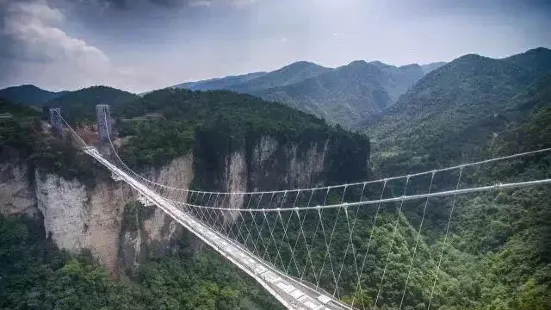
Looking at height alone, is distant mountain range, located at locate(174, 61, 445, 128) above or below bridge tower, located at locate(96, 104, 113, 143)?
above

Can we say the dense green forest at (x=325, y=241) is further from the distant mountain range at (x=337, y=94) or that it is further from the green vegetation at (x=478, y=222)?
the distant mountain range at (x=337, y=94)

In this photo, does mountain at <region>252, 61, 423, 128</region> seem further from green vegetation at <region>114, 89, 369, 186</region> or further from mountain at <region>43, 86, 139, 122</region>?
green vegetation at <region>114, 89, 369, 186</region>

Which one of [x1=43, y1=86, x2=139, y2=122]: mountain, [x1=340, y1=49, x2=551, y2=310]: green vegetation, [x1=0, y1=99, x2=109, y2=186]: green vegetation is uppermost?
[x1=43, y1=86, x2=139, y2=122]: mountain

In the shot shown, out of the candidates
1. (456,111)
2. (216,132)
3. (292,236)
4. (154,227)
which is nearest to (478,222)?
(292,236)

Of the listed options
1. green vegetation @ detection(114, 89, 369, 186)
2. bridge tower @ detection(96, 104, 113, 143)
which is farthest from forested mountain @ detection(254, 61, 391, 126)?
bridge tower @ detection(96, 104, 113, 143)

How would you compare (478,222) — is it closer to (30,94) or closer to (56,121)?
(56,121)

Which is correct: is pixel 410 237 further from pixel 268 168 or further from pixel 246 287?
pixel 246 287

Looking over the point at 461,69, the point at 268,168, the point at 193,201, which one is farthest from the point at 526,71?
the point at 193,201
